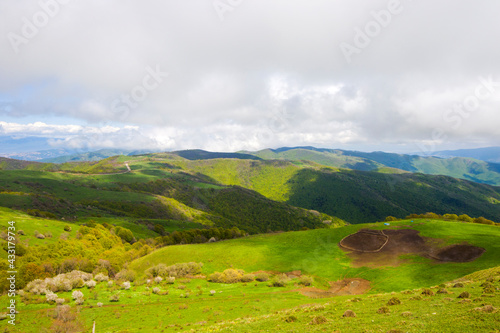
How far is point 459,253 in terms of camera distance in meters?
53.2

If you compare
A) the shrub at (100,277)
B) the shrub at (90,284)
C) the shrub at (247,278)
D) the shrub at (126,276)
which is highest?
the shrub at (90,284)

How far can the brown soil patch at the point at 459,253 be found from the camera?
167 feet

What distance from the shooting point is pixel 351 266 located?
5709 cm

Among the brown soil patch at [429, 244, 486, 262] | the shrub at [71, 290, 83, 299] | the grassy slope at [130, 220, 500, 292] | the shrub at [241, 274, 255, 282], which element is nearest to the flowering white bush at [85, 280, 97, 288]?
the shrub at [71, 290, 83, 299]

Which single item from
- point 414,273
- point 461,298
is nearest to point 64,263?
point 461,298

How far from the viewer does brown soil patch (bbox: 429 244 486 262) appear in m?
50.8

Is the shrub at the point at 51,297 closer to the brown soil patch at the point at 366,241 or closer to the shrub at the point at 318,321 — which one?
the shrub at the point at 318,321

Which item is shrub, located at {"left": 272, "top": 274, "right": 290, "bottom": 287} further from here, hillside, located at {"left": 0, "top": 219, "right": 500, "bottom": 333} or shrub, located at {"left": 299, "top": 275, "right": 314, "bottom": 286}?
shrub, located at {"left": 299, "top": 275, "right": 314, "bottom": 286}

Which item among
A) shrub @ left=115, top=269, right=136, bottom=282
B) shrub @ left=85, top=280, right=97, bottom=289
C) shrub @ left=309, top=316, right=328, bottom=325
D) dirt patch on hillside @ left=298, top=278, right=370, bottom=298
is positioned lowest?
dirt patch on hillside @ left=298, top=278, right=370, bottom=298

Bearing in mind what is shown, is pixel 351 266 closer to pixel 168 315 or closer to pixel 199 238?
pixel 168 315

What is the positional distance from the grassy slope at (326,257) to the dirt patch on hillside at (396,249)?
2.40 meters

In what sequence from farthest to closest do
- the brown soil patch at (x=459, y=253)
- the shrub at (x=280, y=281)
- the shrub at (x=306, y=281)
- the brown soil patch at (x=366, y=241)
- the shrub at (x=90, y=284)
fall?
1. the brown soil patch at (x=366, y=241)
2. the brown soil patch at (x=459, y=253)
3. the shrub at (x=280, y=281)
4. the shrub at (x=306, y=281)
5. the shrub at (x=90, y=284)

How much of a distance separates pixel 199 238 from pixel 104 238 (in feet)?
113

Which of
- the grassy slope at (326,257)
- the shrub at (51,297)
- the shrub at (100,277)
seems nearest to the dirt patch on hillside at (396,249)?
the grassy slope at (326,257)
